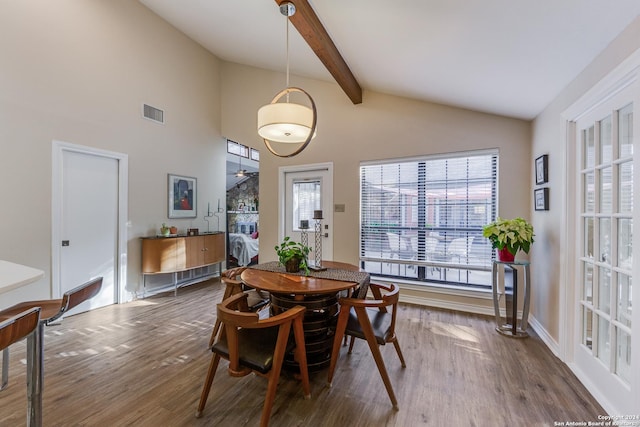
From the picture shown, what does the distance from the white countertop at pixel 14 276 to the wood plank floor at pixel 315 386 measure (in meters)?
A: 0.99

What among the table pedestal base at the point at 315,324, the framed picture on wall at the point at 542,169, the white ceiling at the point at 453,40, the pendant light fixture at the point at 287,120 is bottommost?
the table pedestal base at the point at 315,324

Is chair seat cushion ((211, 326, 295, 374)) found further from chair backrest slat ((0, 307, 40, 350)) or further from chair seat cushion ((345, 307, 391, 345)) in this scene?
chair backrest slat ((0, 307, 40, 350))

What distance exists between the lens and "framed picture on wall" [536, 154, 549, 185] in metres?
2.64

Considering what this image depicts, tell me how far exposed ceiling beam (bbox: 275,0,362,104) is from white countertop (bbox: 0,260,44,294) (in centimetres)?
245

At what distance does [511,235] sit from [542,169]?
0.73 metres

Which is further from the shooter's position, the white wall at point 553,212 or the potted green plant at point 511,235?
the potted green plant at point 511,235

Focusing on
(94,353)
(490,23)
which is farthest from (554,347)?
(94,353)

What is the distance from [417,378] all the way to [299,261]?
4.24 feet

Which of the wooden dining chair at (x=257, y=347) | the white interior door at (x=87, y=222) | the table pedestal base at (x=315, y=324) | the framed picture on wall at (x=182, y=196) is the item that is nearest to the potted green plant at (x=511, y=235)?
the table pedestal base at (x=315, y=324)

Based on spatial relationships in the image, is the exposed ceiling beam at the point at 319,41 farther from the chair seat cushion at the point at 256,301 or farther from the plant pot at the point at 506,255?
the plant pot at the point at 506,255

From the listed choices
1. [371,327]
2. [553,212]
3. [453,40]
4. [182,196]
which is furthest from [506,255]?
[182,196]

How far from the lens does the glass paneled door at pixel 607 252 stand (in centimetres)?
163

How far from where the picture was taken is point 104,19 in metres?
3.55

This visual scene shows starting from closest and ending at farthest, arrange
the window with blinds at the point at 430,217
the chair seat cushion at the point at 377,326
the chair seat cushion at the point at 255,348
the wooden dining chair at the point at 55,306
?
the wooden dining chair at the point at 55,306 < the chair seat cushion at the point at 255,348 < the chair seat cushion at the point at 377,326 < the window with blinds at the point at 430,217
